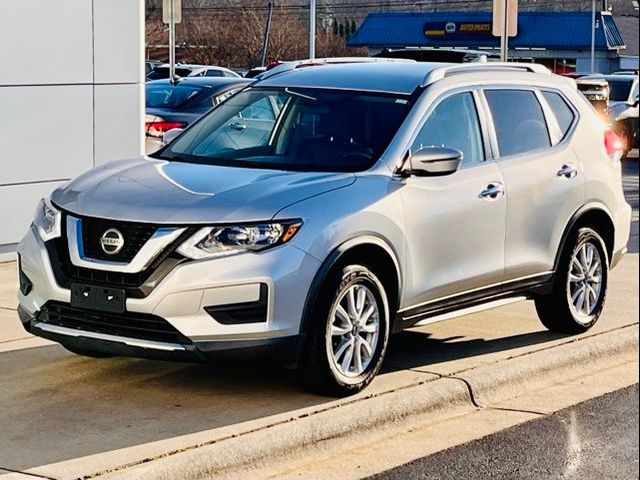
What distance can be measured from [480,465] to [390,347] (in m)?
2.40

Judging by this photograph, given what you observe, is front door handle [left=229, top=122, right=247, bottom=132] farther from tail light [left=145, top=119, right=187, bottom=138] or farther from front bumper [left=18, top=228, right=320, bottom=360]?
tail light [left=145, top=119, right=187, bottom=138]

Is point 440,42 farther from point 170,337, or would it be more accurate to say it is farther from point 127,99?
point 170,337

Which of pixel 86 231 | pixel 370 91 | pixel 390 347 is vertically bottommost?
pixel 390 347

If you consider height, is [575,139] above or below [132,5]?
below

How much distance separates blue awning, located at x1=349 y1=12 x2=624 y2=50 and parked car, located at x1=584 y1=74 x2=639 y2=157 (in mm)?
7137

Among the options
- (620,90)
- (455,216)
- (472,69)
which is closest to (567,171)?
(472,69)

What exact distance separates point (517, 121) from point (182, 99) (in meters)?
9.29

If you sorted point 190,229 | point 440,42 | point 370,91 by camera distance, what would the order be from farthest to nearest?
Result: point 440,42 < point 370,91 < point 190,229

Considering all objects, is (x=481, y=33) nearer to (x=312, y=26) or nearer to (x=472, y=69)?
(x=312, y=26)

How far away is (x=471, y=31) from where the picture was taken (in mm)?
17906

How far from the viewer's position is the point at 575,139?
920 cm

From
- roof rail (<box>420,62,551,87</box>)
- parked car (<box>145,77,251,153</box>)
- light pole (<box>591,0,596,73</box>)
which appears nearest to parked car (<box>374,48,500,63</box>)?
light pole (<box>591,0,596,73</box>)

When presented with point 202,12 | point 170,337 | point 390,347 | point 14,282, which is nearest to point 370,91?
point 390,347

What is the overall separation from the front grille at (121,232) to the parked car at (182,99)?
9.20 meters
